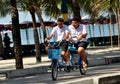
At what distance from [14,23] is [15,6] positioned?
688 millimetres

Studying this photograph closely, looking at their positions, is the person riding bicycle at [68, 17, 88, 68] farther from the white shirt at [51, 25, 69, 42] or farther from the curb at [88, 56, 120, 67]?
the curb at [88, 56, 120, 67]

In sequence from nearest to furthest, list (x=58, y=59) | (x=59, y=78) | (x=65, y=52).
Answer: (x=58, y=59), (x=65, y=52), (x=59, y=78)

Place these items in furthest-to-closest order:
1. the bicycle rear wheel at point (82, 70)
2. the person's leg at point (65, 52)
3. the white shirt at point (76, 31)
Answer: the bicycle rear wheel at point (82, 70) < the white shirt at point (76, 31) < the person's leg at point (65, 52)

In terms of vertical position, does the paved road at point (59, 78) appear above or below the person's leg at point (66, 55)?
below

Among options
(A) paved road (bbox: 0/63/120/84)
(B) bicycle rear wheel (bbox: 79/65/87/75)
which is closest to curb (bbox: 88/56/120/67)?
(A) paved road (bbox: 0/63/120/84)

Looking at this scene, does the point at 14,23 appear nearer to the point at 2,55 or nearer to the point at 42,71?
the point at 42,71

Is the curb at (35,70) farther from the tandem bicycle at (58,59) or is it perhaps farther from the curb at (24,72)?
the tandem bicycle at (58,59)

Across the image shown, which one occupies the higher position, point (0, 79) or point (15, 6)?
point (15, 6)

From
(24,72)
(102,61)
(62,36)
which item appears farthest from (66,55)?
(102,61)

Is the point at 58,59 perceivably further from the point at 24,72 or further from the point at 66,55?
the point at 24,72

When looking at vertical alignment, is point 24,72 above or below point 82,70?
below

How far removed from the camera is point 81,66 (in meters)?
12.7

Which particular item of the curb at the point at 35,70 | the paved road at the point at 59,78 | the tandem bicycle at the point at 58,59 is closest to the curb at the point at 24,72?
the curb at the point at 35,70

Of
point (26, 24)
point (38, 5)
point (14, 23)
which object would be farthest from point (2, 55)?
point (14, 23)
